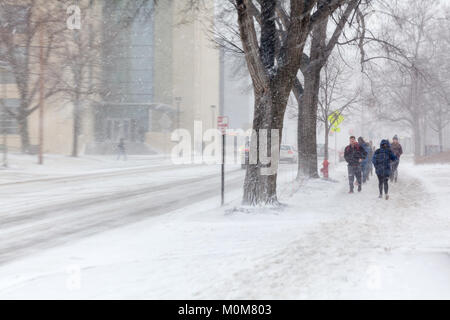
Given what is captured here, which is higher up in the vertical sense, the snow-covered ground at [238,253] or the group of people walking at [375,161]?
the group of people walking at [375,161]

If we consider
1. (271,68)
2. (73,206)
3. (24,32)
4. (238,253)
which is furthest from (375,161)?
(24,32)

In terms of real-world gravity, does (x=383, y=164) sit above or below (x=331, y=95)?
below

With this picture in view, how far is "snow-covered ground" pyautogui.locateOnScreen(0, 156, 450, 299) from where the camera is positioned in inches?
201

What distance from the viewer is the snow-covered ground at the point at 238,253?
5.10 meters

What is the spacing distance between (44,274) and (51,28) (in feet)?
76.0

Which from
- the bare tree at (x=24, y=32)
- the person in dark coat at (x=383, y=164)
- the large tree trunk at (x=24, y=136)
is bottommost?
the person in dark coat at (x=383, y=164)

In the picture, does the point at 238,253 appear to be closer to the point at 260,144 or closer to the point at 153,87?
the point at 260,144

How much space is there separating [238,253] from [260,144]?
3729mm

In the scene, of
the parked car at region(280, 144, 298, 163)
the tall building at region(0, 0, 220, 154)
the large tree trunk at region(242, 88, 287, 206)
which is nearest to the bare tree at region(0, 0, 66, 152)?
the parked car at region(280, 144, 298, 163)

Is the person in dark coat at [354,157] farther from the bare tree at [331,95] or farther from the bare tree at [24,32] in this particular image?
the bare tree at [24,32]

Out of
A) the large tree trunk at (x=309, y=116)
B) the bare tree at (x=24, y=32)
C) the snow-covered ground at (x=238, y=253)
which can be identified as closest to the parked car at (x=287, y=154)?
the bare tree at (x=24, y=32)

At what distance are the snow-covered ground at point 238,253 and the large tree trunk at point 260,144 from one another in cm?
44

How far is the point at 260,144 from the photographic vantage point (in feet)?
32.9
